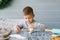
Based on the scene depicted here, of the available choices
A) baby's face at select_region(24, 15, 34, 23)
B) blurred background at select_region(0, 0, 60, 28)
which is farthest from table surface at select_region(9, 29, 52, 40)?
blurred background at select_region(0, 0, 60, 28)

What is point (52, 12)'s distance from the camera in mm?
2600

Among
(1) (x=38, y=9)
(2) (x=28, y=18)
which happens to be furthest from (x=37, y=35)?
(1) (x=38, y=9)

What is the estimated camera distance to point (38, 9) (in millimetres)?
2600

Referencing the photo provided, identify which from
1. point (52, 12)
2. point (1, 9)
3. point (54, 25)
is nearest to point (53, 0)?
point (52, 12)

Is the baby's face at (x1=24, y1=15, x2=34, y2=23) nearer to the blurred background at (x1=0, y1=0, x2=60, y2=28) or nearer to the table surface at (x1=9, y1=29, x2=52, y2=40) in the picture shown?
the table surface at (x1=9, y1=29, x2=52, y2=40)

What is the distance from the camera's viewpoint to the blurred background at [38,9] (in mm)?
2580

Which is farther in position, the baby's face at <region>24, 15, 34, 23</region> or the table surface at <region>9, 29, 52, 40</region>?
the baby's face at <region>24, 15, 34, 23</region>

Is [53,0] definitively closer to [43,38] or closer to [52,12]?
[52,12]

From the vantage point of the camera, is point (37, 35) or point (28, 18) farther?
point (28, 18)

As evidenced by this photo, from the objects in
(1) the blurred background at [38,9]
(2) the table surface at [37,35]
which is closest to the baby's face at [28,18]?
(2) the table surface at [37,35]

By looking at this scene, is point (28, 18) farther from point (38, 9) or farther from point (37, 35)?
point (38, 9)

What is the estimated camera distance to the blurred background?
258 centimetres

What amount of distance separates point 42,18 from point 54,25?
204 mm

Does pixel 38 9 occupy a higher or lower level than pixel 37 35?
higher
